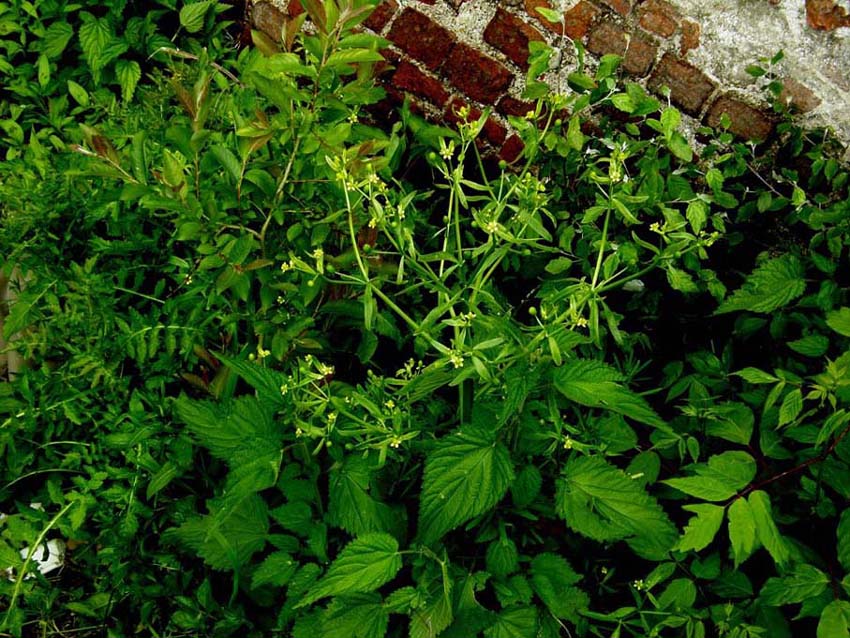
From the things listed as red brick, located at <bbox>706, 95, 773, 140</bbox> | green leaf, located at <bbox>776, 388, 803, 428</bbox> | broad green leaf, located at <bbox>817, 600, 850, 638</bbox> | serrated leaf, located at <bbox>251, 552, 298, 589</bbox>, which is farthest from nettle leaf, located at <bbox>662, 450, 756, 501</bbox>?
red brick, located at <bbox>706, 95, 773, 140</bbox>

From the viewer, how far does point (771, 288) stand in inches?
72.6

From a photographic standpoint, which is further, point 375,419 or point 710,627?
point 710,627

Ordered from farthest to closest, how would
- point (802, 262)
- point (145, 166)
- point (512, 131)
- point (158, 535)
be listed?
point (512, 131) < point (802, 262) < point (158, 535) < point (145, 166)

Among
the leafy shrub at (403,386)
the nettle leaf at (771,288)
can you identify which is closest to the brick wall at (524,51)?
the leafy shrub at (403,386)

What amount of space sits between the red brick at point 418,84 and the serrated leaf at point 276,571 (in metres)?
1.34

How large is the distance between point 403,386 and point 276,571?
1.39 ft

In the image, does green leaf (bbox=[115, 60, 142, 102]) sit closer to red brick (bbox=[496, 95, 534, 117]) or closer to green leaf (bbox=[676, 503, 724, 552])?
red brick (bbox=[496, 95, 534, 117])

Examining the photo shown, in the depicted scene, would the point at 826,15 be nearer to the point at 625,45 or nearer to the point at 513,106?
the point at 625,45

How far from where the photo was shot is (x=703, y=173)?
2.11m

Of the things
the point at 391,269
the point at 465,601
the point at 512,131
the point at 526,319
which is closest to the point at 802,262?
the point at 526,319

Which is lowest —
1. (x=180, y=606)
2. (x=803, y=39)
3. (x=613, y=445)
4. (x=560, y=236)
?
(x=180, y=606)

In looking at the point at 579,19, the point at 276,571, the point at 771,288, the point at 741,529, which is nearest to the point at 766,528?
the point at 741,529

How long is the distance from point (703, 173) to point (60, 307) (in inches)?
64.3

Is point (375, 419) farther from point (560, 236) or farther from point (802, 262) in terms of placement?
point (802, 262)
